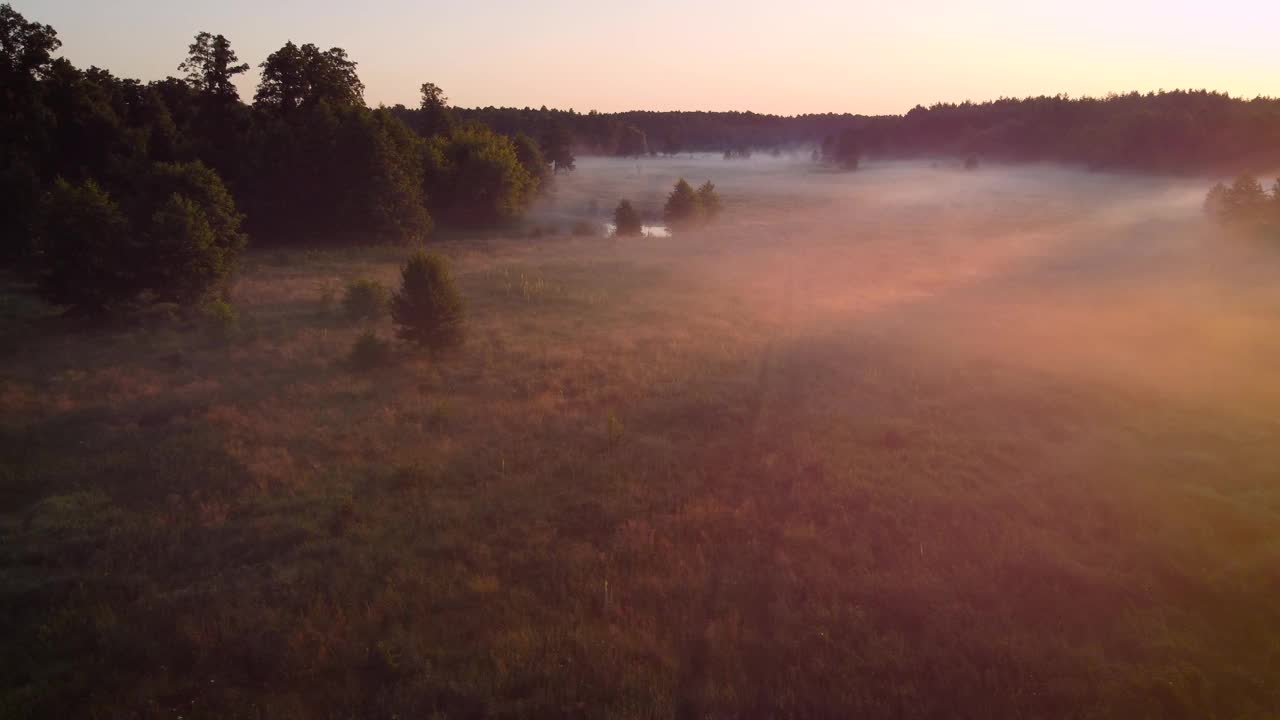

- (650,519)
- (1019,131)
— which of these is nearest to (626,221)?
(650,519)

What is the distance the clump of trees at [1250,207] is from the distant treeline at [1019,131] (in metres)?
31.1

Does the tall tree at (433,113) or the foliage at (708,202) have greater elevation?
the tall tree at (433,113)

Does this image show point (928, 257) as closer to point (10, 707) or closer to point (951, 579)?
point (951, 579)

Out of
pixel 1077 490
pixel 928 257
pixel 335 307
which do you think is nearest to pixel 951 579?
pixel 1077 490

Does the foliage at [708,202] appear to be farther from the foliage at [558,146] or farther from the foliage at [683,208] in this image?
the foliage at [558,146]

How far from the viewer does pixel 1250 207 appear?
40438mm

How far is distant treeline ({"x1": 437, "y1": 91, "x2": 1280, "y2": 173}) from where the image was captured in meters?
68.6

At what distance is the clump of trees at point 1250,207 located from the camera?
128 feet

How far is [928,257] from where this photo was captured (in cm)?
4081

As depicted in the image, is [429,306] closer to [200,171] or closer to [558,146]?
[200,171]

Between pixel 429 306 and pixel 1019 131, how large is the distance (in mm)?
106502

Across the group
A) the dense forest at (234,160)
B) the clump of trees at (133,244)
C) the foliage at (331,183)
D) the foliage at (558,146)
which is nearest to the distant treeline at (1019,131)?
the dense forest at (234,160)

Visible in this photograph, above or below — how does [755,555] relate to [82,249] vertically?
below

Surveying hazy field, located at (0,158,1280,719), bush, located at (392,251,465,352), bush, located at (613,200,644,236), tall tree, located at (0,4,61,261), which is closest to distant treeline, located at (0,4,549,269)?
tall tree, located at (0,4,61,261)
